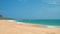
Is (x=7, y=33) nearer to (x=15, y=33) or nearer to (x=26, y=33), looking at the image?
(x=15, y=33)

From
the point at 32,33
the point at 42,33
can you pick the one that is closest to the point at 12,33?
the point at 32,33

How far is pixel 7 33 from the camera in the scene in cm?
398

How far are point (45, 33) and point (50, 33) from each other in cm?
18

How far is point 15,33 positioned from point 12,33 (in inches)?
3.7

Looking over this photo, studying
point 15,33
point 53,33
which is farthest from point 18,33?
point 53,33

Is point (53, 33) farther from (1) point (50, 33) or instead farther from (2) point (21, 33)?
(2) point (21, 33)

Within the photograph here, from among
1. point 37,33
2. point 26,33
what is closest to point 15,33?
point 26,33

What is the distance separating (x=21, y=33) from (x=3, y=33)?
1.86 ft

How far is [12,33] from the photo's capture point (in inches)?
157

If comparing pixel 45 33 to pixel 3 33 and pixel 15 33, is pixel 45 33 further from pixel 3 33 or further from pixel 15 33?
pixel 3 33

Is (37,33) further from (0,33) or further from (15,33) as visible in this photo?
(0,33)

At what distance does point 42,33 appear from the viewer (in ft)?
13.6

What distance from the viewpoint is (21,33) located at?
13.3ft

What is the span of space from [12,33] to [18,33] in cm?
19
